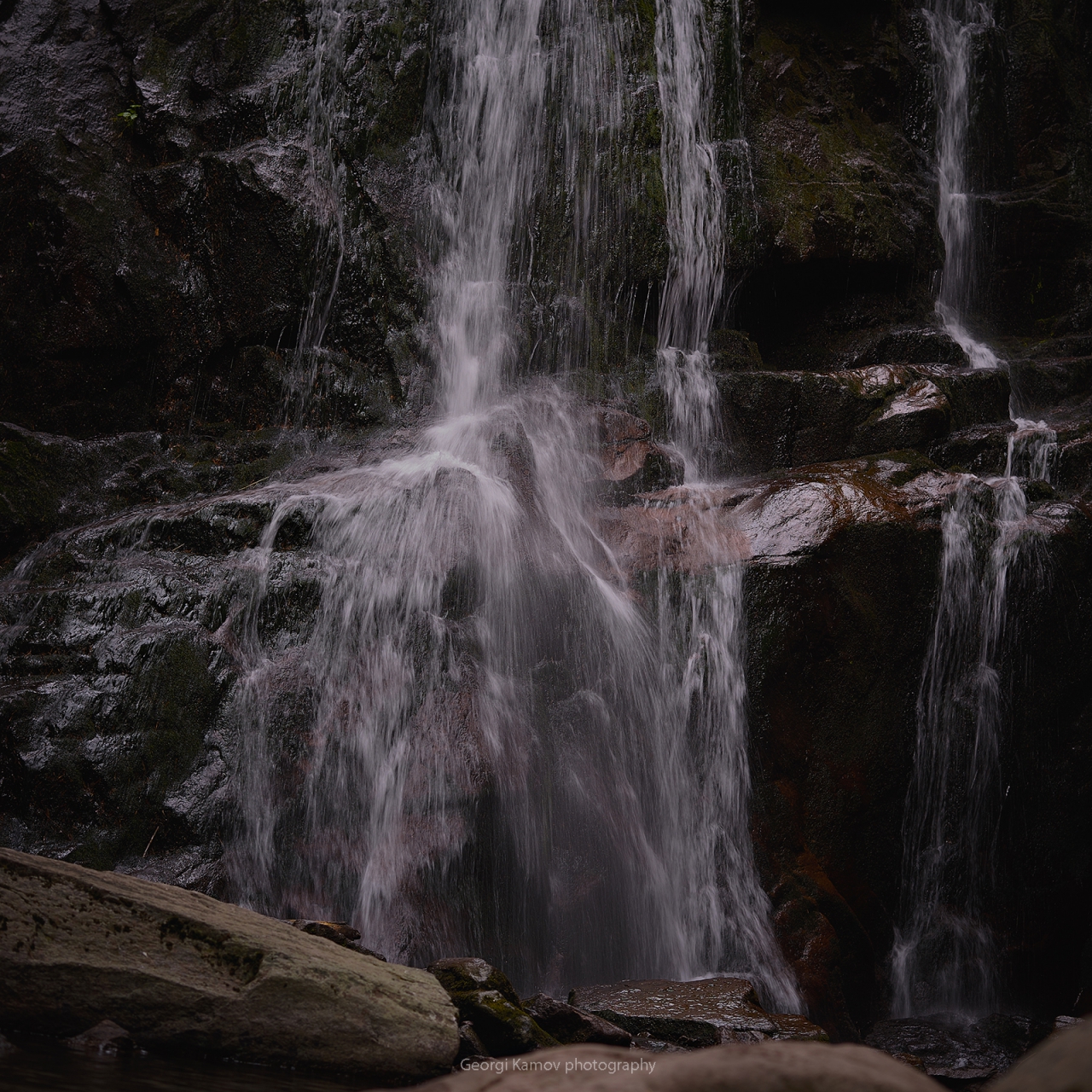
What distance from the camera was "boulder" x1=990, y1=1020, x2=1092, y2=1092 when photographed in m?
1.71

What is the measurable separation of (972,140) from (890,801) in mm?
9652

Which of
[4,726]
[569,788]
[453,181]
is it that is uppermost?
[453,181]

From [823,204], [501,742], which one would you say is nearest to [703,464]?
[823,204]

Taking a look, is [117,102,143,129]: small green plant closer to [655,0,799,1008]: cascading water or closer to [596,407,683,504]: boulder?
[655,0,799,1008]: cascading water

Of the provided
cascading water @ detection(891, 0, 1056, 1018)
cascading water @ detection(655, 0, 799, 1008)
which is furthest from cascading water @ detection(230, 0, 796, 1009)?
cascading water @ detection(891, 0, 1056, 1018)

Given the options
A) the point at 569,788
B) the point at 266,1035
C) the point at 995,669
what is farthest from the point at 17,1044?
the point at 995,669

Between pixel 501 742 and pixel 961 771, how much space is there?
3.41m

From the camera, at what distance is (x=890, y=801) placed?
6527 mm

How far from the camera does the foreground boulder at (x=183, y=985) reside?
3.23 meters

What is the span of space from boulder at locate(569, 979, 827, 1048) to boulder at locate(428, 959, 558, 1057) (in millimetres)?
663

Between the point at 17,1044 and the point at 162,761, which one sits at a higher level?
the point at 162,761

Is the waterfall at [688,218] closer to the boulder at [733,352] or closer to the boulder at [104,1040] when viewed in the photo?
the boulder at [733,352]

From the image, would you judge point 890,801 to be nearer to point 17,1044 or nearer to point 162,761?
point 162,761

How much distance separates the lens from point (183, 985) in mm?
3277
